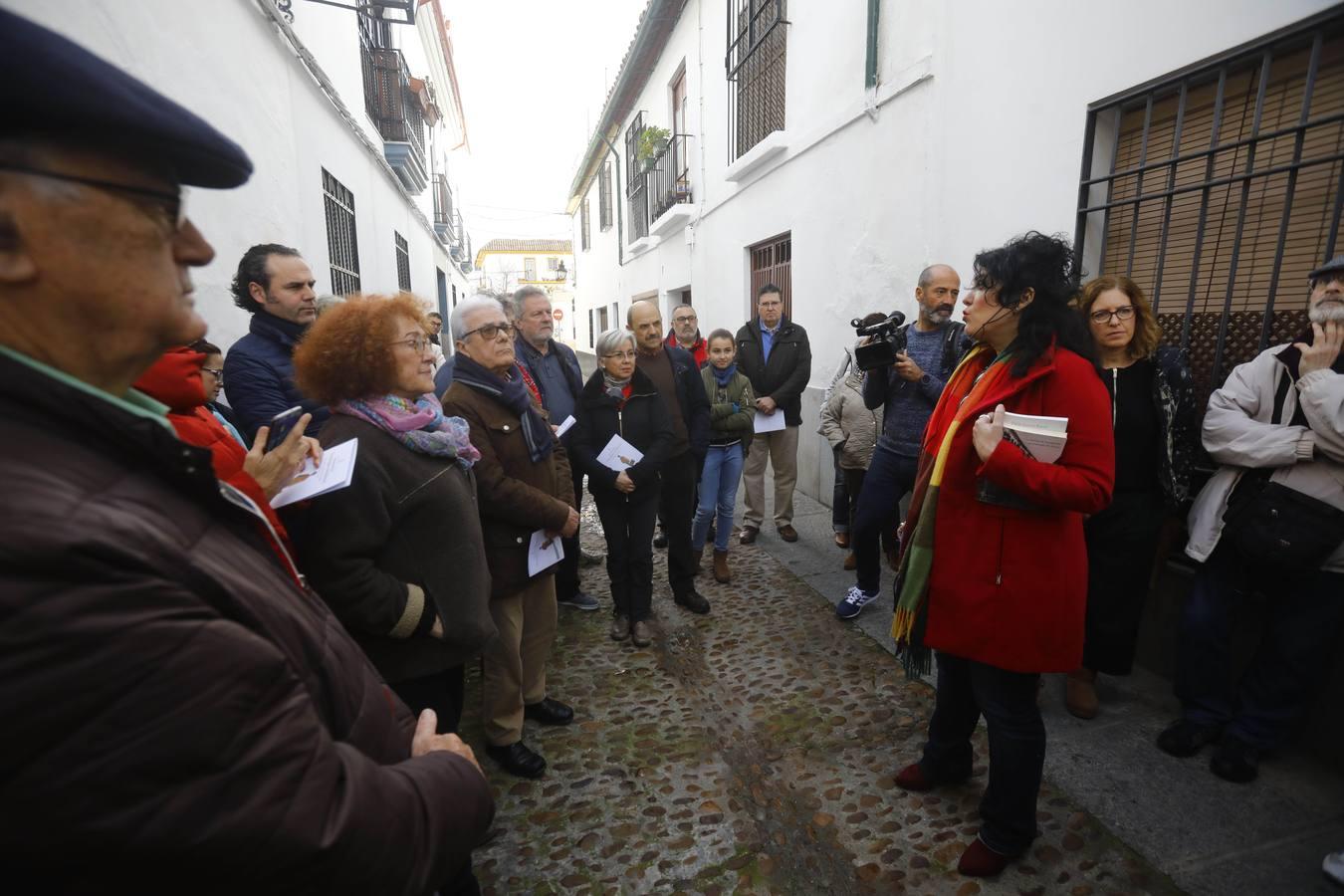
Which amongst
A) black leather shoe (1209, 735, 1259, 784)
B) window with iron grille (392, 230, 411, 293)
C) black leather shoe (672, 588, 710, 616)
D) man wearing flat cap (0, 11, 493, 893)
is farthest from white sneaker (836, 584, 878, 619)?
window with iron grille (392, 230, 411, 293)

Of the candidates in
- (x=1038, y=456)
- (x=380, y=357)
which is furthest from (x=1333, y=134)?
(x=380, y=357)

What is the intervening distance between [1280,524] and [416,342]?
2.99 metres

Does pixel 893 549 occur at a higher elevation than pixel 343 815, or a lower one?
lower

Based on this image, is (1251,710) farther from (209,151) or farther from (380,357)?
(209,151)

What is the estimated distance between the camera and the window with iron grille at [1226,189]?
2.58 metres

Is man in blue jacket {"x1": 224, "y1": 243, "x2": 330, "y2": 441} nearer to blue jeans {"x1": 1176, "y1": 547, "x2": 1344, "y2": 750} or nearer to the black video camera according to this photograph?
the black video camera

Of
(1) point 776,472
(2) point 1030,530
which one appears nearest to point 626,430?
(1) point 776,472

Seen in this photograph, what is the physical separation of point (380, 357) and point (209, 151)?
1.16 meters

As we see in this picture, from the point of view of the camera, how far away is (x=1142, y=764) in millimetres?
2537

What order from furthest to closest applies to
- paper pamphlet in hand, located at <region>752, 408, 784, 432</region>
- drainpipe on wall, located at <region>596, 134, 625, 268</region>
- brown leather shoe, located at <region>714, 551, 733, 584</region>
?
drainpipe on wall, located at <region>596, 134, 625, 268</region> → paper pamphlet in hand, located at <region>752, 408, 784, 432</region> → brown leather shoe, located at <region>714, 551, 733, 584</region>

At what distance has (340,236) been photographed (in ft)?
21.7

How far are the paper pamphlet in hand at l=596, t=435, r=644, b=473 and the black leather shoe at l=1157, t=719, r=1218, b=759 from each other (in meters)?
2.54

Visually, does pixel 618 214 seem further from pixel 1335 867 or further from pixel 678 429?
pixel 1335 867

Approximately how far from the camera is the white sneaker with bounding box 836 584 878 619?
3.83 metres
